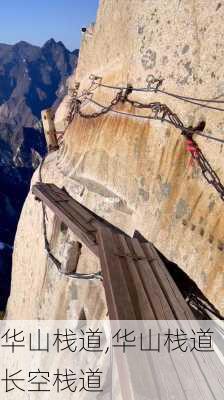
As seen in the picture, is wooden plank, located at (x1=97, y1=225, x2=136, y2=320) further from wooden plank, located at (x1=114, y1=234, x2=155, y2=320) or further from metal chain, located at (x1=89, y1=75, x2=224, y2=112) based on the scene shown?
metal chain, located at (x1=89, y1=75, x2=224, y2=112)

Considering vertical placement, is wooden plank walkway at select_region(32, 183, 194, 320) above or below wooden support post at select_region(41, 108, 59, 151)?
below

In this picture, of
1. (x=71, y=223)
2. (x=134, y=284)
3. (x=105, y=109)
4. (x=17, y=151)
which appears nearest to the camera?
(x=134, y=284)

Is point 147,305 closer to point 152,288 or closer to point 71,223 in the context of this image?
point 152,288

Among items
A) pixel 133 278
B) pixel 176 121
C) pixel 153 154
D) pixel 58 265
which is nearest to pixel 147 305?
pixel 133 278

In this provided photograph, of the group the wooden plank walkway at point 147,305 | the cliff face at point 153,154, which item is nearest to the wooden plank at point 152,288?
the wooden plank walkway at point 147,305

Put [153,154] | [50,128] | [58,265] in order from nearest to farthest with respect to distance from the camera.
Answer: [153,154]
[58,265]
[50,128]

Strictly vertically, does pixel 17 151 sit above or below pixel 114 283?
below

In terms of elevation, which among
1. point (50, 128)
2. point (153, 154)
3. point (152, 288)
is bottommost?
point (152, 288)

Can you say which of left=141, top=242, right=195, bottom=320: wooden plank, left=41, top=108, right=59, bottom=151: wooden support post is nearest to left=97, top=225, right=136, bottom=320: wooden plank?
left=141, top=242, right=195, bottom=320: wooden plank

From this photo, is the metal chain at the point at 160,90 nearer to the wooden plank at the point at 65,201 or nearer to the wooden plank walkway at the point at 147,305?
the wooden plank walkway at the point at 147,305
